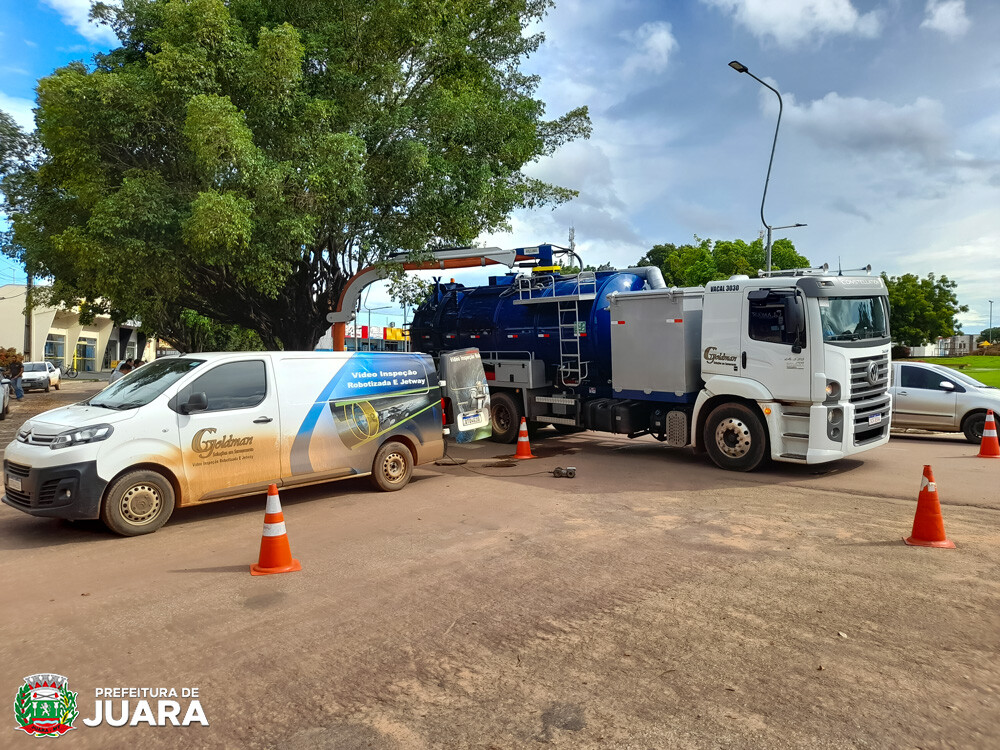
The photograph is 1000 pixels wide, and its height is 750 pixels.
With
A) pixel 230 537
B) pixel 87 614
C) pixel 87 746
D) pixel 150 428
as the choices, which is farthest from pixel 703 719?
pixel 150 428

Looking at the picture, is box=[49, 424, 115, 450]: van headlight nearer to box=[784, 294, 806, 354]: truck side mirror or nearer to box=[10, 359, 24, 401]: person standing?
box=[784, 294, 806, 354]: truck side mirror

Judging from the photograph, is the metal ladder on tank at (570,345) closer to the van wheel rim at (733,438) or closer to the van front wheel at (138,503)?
the van wheel rim at (733,438)

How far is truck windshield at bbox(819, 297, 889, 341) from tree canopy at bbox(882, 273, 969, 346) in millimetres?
43375

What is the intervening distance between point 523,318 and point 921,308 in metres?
46.5

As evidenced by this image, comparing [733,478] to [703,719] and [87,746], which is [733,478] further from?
[87,746]

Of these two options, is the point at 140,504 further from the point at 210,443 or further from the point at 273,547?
the point at 273,547

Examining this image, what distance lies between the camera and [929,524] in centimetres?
638

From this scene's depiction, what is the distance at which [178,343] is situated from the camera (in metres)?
30.2

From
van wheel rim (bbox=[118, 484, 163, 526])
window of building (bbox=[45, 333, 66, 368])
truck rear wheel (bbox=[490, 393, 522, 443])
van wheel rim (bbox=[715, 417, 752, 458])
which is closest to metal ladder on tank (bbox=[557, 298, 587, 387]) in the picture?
truck rear wheel (bbox=[490, 393, 522, 443])

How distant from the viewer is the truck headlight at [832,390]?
31.7 ft

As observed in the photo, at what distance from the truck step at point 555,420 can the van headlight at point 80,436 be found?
8.48 m

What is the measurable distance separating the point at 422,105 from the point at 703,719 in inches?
555

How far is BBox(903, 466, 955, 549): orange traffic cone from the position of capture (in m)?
6.34

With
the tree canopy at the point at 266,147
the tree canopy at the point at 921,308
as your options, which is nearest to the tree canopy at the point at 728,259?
the tree canopy at the point at 921,308
